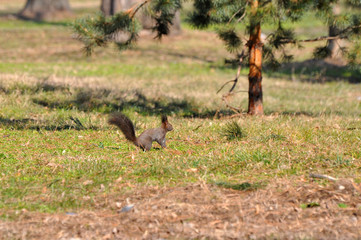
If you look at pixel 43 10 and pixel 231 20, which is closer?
pixel 231 20

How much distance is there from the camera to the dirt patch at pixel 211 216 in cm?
446

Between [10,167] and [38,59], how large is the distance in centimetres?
1438

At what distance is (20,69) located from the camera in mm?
16703

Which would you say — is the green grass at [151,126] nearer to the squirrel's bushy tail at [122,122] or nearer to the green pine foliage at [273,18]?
the squirrel's bushy tail at [122,122]

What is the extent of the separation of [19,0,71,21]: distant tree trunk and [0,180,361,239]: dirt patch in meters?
32.3

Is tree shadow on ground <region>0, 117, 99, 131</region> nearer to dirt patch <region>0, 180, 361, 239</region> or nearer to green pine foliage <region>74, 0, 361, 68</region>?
green pine foliage <region>74, 0, 361, 68</region>

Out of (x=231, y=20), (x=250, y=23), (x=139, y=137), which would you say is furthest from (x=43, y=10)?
(x=139, y=137)

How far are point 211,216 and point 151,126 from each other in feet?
13.6

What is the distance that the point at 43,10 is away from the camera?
117 feet

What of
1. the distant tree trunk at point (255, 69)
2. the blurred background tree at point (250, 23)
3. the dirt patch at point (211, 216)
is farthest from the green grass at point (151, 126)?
the blurred background tree at point (250, 23)

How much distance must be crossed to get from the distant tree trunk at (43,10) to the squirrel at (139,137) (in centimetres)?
3024

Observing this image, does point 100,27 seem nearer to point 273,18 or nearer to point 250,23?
point 250,23

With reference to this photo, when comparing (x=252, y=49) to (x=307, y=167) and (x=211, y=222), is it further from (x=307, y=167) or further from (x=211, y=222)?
(x=211, y=222)

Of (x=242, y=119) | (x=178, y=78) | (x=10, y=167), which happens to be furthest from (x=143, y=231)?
(x=178, y=78)
